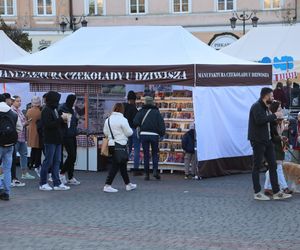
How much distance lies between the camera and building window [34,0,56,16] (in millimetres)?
37688

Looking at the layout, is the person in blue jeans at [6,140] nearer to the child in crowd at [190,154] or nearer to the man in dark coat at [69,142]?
the man in dark coat at [69,142]

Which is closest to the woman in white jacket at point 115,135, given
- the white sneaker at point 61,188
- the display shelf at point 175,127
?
the white sneaker at point 61,188

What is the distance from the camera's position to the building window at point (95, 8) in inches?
1476

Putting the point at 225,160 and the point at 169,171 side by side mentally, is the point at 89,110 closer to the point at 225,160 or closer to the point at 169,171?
the point at 169,171

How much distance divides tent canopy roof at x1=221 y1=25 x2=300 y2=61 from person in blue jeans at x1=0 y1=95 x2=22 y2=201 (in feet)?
37.8

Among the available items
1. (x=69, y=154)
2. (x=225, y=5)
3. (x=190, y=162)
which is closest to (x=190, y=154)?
(x=190, y=162)

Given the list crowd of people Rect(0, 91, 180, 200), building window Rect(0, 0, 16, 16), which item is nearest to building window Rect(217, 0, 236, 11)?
building window Rect(0, 0, 16, 16)

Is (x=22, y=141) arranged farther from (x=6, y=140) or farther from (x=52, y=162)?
(x=6, y=140)

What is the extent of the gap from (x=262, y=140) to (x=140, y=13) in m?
28.3

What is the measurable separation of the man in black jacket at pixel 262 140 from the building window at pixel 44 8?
29.8 metres

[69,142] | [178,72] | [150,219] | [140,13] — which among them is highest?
[140,13]

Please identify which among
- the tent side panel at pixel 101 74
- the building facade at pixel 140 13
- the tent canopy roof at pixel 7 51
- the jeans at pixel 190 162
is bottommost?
the jeans at pixel 190 162

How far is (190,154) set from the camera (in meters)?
12.3

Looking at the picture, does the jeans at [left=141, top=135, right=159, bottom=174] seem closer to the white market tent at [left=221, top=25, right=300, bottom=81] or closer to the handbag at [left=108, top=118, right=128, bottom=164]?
the handbag at [left=108, top=118, right=128, bottom=164]
